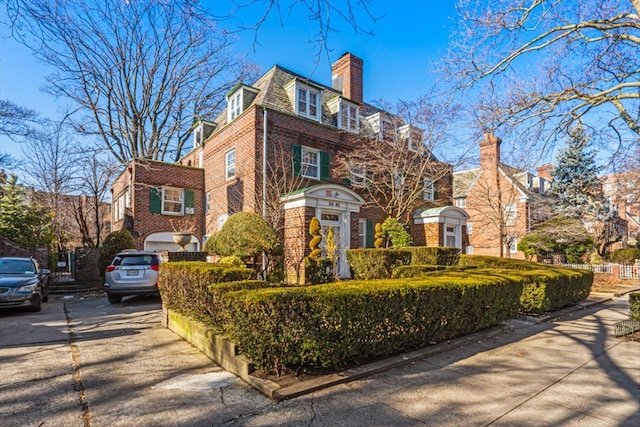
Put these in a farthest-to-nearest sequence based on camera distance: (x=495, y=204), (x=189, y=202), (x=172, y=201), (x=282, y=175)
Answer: (x=495, y=204)
(x=189, y=202)
(x=172, y=201)
(x=282, y=175)

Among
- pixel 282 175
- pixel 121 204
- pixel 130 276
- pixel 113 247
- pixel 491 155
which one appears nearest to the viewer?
pixel 130 276

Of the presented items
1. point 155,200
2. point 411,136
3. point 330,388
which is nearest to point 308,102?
point 411,136

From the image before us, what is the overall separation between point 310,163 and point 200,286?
11195 mm

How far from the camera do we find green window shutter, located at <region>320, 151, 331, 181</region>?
16.0 metres

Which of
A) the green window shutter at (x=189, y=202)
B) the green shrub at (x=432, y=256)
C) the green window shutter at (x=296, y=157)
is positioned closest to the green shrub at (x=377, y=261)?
the green shrub at (x=432, y=256)

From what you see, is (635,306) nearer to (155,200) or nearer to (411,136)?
(411,136)

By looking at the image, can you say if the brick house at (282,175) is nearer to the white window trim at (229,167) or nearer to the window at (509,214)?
the white window trim at (229,167)

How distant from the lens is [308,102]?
16.0 meters

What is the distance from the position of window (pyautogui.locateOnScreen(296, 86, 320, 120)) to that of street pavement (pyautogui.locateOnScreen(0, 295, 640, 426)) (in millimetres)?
12152

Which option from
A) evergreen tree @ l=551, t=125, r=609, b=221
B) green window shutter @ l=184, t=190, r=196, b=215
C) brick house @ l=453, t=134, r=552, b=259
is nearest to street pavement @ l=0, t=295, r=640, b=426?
green window shutter @ l=184, t=190, r=196, b=215

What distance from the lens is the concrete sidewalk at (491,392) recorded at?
317cm

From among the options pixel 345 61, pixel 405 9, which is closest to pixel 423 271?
pixel 405 9

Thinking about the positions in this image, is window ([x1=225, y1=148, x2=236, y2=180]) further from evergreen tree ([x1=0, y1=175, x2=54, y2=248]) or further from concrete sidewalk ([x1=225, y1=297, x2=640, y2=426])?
concrete sidewalk ([x1=225, y1=297, x2=640, y2=426])

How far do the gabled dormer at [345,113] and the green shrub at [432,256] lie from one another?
735cm
